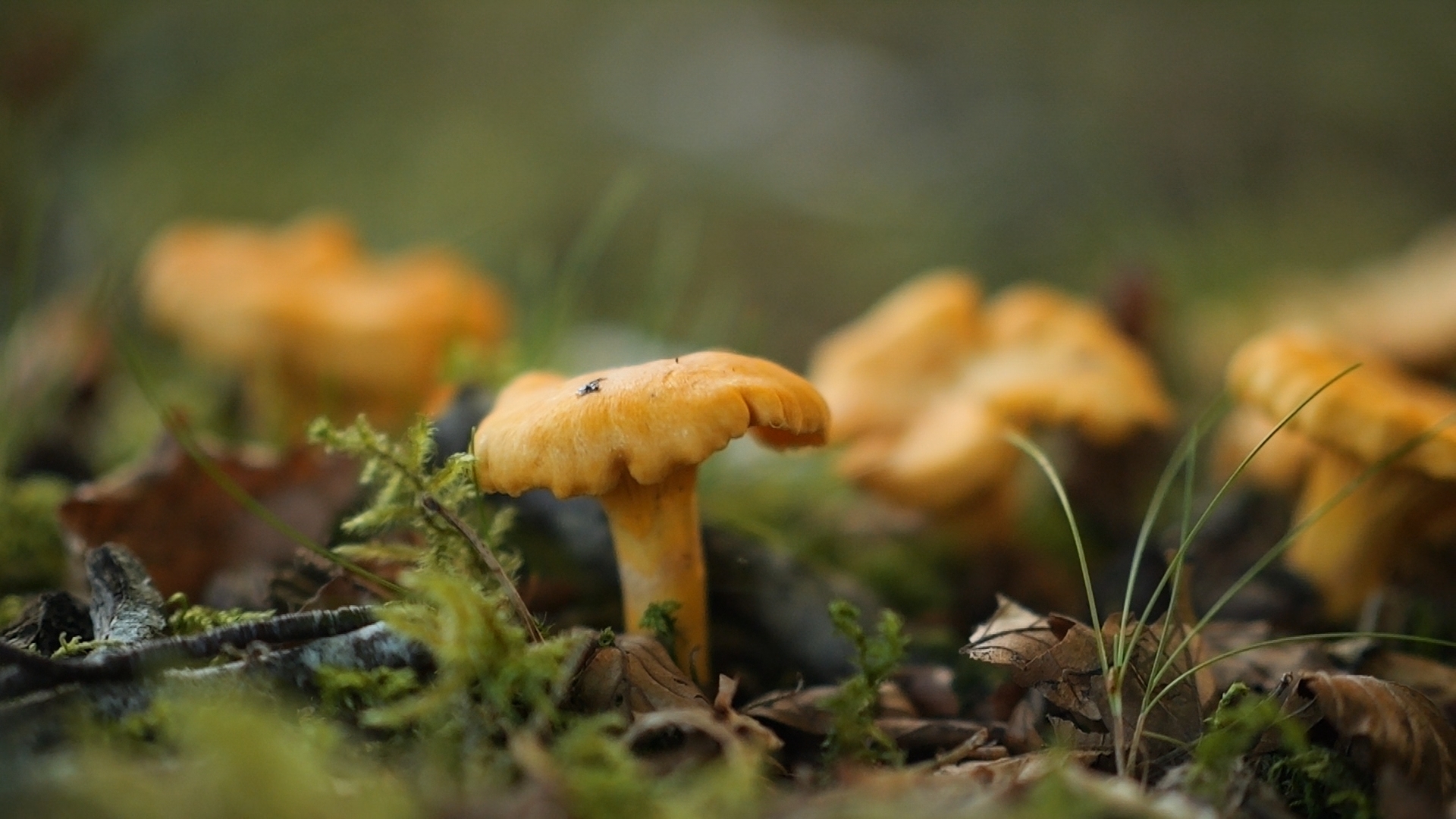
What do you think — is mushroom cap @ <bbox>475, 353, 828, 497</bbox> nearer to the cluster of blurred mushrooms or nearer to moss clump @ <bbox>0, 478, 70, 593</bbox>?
the cluster of blurred mushrooms

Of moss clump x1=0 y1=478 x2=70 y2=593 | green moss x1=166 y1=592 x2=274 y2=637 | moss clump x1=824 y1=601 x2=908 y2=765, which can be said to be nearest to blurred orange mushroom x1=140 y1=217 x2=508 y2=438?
moss clump x1=0 y1=478 x2=70 y2=593

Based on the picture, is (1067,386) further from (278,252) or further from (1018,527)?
(278,252)

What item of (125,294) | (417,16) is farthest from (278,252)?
(417,16)

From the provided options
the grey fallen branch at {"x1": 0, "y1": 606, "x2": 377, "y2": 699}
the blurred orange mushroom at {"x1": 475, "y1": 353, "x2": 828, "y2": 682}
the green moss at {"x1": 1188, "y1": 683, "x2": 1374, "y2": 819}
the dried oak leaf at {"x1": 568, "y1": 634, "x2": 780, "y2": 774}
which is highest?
the blurred orange mushroom at {"x1": 475, "y1": 353, "x2": 828, "y2": 682}

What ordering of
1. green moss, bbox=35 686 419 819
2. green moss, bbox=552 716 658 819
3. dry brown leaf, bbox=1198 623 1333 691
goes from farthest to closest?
1. dry brown leaf, bbox=1198 623 1333 691
2. green moss, bbox=552 716 658 819
3. green moss, bbox=35 686 419 819

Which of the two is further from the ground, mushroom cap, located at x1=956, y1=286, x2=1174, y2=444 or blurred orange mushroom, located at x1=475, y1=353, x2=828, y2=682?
blurred orange mushroom, located at x1=475, y1=353, x2=828, y2=682

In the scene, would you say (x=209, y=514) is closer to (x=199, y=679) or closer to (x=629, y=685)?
(x=199, y=679)

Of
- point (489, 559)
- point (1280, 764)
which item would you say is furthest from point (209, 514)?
point (1280, 764)
